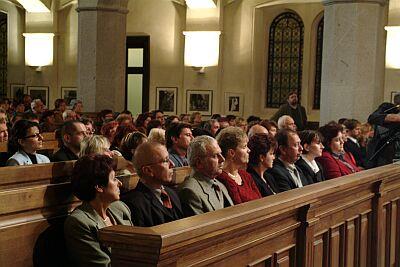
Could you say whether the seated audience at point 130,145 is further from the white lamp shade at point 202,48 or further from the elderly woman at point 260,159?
the white lamp shade at point 202,48

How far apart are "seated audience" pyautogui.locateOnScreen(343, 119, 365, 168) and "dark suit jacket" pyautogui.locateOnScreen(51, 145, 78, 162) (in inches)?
179

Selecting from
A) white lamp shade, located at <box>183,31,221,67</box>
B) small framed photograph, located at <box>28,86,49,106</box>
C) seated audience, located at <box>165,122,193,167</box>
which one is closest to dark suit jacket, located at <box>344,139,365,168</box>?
seated audience, located at <box>165,122,193,167</box>

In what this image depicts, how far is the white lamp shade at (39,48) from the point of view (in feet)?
62.4

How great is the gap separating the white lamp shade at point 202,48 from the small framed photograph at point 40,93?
4.12 metres

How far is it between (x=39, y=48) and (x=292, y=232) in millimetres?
16150

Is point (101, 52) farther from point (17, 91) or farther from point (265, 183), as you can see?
point (265, 183)

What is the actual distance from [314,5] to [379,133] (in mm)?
9221

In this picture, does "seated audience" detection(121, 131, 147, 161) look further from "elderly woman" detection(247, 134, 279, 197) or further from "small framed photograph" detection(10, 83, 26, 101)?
"small framed photograph" detection(10, 83, 26, 101)

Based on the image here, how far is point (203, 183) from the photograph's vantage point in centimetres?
487

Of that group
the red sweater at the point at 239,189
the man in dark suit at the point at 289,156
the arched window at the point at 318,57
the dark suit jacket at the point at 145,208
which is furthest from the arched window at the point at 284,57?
the dark suit jacket at the point at 145,208

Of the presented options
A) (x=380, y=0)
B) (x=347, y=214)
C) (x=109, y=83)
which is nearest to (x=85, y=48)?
(x=109, y=83)

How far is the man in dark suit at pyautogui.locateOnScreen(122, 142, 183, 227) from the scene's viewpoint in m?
4.33

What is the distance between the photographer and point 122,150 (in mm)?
6176

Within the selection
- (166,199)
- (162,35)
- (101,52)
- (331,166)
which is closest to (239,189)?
(166,199)
